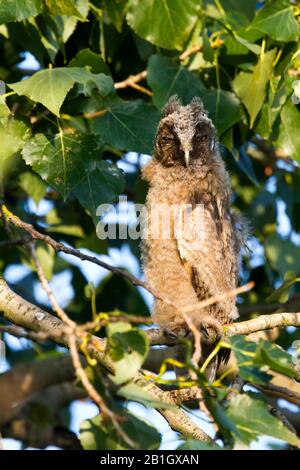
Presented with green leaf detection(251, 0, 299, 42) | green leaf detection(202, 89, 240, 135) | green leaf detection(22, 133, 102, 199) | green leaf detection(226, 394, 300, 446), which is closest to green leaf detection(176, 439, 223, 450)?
green leaf detection(226, 394, 300, 446)

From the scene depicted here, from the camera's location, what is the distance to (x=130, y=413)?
2.39 m

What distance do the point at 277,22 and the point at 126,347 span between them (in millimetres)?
2219

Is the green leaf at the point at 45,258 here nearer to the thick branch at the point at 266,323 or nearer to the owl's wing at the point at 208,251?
the owl's wing at the point at 208,251

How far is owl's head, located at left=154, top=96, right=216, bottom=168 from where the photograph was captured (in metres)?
4.55

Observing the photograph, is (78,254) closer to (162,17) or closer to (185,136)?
(162,17)

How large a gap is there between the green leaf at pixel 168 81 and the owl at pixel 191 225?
0.17 m

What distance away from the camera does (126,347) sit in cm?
231

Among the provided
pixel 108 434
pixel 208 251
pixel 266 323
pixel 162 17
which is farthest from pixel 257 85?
pixel 108 434

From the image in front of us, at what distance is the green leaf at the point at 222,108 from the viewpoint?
411 cm

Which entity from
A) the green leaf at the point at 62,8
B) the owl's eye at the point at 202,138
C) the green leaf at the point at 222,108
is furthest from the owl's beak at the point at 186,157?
the green leaf at the point at 62,8

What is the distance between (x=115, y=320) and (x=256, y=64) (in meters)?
2.32

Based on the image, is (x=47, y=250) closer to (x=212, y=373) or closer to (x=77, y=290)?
(x=77, y=290)

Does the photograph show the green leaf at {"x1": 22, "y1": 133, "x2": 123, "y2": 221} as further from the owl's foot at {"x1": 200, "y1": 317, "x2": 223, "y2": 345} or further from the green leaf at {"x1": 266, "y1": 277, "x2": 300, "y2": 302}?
the green leaf at {"x1": 266, "y1": 277, "x2": 300, "y2": 302}

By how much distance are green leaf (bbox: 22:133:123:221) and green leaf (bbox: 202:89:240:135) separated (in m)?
0.68
